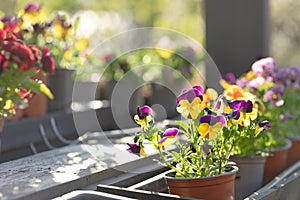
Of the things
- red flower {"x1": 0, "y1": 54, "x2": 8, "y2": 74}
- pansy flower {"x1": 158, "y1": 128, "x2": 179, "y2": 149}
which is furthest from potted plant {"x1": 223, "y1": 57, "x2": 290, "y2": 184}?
red flower {"x1": 0, "y1": 54, "x2": 8, "y2": 74}

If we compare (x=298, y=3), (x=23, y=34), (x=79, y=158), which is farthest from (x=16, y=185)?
(x=298, y=3)

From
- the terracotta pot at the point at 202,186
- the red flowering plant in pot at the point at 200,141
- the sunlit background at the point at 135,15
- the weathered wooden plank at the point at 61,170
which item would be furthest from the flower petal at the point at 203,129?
the sunlit background at the point at 135,15

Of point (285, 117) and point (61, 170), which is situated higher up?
point (285, 117)

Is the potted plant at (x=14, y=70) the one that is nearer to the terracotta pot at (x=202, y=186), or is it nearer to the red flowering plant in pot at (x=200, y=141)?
the red flowering plant in pot at (x=200, y=141)

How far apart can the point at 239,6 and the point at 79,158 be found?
1.51 m

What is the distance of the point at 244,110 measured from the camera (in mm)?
1690

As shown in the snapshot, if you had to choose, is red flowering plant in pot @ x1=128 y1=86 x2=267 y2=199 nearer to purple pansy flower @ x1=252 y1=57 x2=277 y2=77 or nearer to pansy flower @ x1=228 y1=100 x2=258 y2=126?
pansy flower @ x1=228 y1=100 x2=258 y2=126

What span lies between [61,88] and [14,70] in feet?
3.19

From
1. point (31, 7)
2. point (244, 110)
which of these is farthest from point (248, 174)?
point (31, 7)

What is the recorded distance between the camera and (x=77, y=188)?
5.64 feet

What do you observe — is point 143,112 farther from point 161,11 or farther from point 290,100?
point 161,11

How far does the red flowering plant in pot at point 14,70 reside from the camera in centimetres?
194

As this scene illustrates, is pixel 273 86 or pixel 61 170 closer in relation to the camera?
pixel 61 170

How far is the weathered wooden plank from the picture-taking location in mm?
1602
